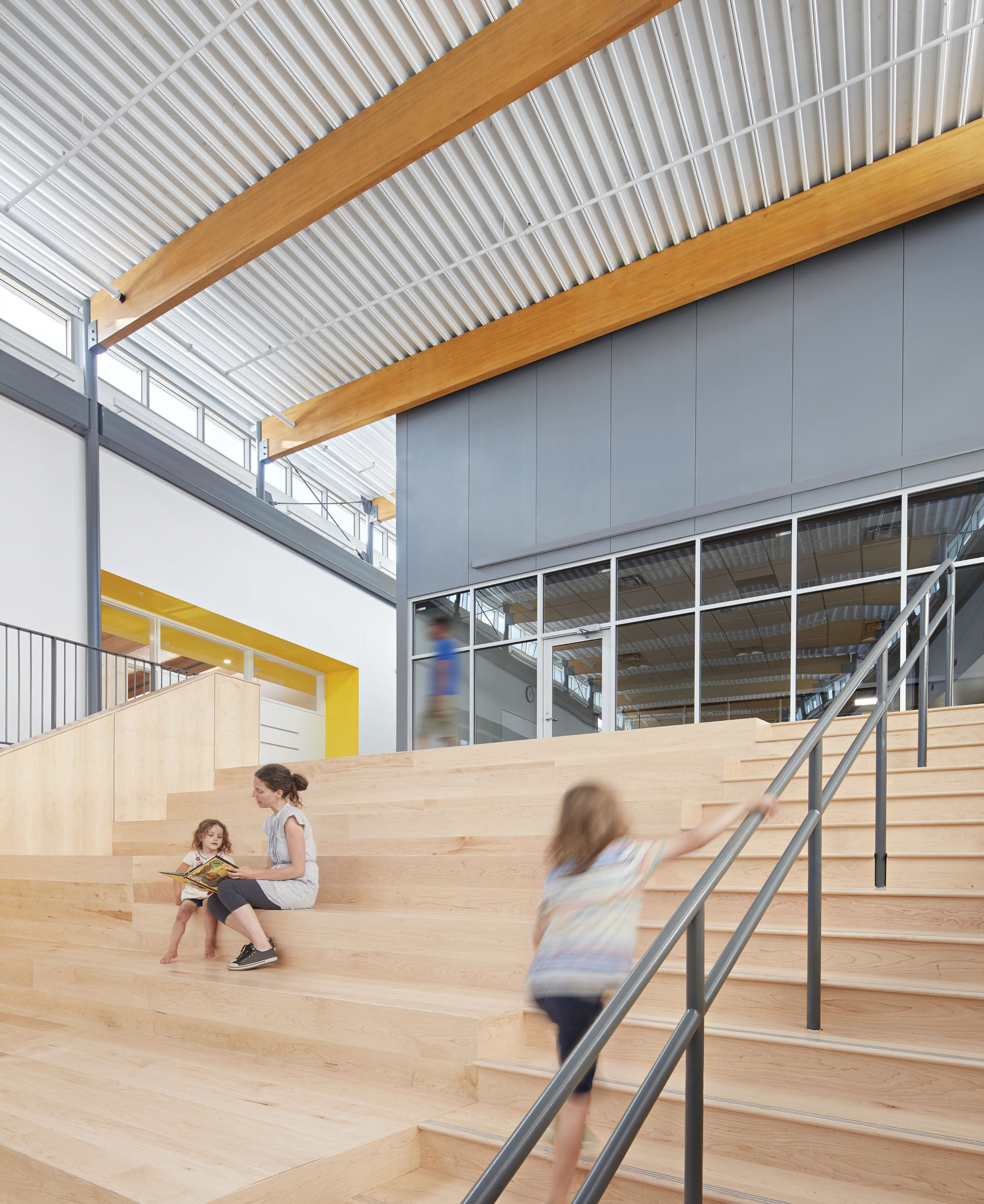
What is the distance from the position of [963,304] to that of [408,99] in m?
5.01

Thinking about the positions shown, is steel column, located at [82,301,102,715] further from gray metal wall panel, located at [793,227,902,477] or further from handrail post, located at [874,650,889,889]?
handrail post, located at [874,650,889,889]

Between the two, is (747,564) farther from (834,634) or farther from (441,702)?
(441,702)

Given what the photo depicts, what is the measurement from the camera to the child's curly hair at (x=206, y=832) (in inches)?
200

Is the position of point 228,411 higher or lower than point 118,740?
higher

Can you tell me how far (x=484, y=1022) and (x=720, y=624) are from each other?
658cm

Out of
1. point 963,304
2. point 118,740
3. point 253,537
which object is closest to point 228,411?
point 253,537

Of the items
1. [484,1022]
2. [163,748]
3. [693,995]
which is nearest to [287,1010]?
[484,1022]

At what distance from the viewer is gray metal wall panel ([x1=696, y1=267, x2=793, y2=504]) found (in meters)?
9.02

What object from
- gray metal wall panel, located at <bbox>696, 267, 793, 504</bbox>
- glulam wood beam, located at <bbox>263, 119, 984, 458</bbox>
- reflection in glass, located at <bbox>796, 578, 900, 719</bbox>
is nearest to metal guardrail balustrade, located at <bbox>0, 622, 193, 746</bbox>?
glulam wood beam, located at <bbox>263, 119, 984, 458</bbox>

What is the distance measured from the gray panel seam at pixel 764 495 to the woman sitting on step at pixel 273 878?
5752 millimetres

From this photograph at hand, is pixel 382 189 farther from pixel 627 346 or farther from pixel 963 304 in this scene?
pixel 963 304

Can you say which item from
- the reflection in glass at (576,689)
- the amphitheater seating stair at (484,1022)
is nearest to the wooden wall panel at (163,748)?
the amphitheater seating stair at (484,1022)

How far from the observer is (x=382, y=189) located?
8719mm

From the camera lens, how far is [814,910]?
2.83 metres
